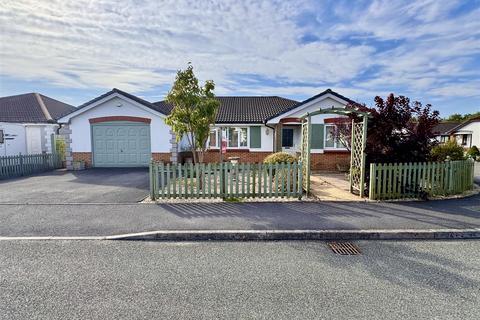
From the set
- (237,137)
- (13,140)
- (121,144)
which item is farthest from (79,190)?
(13,140)

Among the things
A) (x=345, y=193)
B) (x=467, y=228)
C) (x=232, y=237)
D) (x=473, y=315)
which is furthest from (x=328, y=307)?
(x=345, y=193)

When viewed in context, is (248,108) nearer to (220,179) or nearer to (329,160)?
(329,160)

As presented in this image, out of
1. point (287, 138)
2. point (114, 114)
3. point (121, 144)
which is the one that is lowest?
point (121, 144)

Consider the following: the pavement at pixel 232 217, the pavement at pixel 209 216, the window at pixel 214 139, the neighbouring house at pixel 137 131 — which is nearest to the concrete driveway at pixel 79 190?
the pavement at pixel 209 216

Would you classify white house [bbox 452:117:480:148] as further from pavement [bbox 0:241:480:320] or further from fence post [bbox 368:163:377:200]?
pavement [bbox 0:241:480:320]

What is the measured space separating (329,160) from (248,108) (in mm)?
7137

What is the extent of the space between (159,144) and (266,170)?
938cm

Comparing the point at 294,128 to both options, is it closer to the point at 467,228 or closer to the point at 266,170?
the point at 266,170

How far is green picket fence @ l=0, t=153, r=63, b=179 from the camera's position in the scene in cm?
1251

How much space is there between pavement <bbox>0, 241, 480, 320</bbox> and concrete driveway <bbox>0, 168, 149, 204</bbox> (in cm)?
328

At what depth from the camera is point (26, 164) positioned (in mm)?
13820

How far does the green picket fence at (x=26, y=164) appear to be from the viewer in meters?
12.5

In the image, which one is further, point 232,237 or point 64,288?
point 232,237

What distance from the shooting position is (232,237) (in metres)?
5.12
